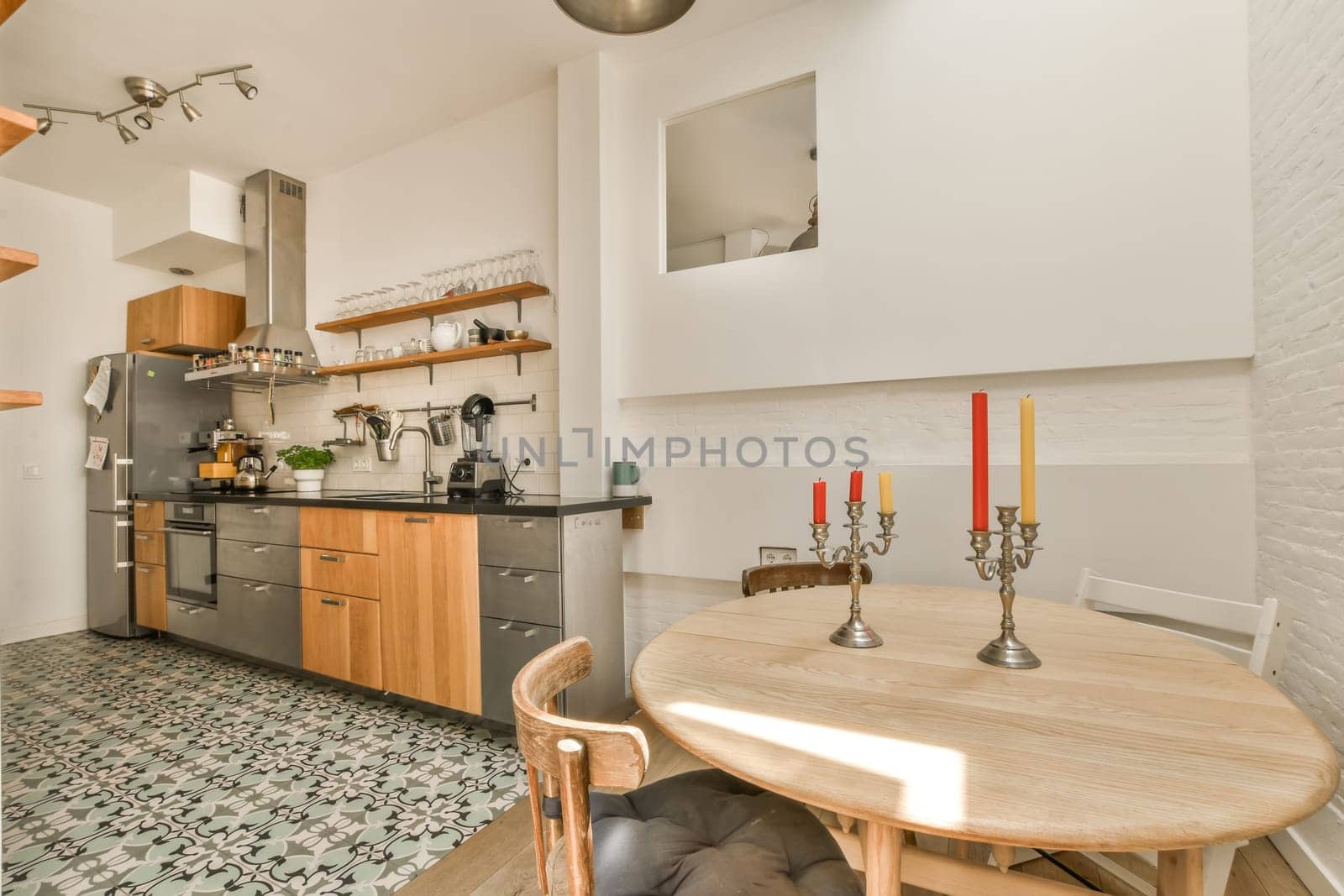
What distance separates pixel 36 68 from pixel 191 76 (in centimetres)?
70

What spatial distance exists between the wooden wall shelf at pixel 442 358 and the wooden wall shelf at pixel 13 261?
6.54 ft

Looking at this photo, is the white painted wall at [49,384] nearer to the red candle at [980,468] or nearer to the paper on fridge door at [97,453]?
the paper on fridge door at [97,453]

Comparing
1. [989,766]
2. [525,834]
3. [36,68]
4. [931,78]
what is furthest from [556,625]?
[36,68]

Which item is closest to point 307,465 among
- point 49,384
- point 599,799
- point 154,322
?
point 154,322

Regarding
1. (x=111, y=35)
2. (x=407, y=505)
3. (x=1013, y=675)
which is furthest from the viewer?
(x=111, y=35)

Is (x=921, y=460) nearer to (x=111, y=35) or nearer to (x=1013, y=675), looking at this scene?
(x=1013, y=675)

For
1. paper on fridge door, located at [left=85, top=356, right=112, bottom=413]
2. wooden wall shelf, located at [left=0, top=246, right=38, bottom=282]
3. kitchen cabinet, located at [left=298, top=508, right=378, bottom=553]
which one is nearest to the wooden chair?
wooden wall shelf, located at [left=0, top=246, right=38, bottom=282]

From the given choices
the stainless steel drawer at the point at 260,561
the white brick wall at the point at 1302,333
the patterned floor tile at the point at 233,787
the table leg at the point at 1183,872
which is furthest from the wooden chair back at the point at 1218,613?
the stainless steel drawer at the point at 260,561

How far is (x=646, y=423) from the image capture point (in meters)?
3.05

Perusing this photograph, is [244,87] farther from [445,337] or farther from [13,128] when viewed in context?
[13,128]

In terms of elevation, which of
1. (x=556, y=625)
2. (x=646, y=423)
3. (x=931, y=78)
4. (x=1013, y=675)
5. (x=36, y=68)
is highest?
(x=36, y=68)

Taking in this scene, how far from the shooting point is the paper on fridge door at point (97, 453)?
4.25 meters

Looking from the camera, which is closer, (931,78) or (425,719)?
(931,78)

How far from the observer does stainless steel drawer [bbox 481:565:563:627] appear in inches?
92.7
